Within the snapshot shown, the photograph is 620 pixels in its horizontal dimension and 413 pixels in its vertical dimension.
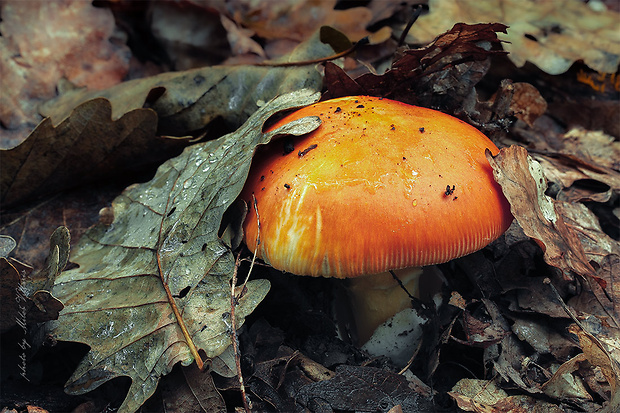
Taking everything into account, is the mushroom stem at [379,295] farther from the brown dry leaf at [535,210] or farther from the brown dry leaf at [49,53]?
the brown dry leaf at [49,53]

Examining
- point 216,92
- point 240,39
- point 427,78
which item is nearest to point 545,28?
point 427,78

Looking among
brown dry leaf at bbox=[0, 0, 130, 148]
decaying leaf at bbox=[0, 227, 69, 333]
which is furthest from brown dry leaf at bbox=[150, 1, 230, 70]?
decaying leaf at bbox=[0, 227, 69, 333]

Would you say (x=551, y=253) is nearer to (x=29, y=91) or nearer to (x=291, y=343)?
(x=291, y=343)

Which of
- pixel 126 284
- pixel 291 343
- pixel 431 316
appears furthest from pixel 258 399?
pixel 431 316

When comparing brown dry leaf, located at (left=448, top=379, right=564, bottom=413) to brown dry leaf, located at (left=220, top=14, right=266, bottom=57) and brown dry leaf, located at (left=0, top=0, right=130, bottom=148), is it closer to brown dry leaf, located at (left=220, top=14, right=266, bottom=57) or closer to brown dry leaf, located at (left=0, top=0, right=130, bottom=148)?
brown dry leaf, located at (left=220, top=14, right=266, bottom=57)

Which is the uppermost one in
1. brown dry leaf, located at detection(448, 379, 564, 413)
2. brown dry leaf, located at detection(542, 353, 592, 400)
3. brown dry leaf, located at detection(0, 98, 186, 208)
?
brown dry leaf, located at detection(0, 98, 186, 208)

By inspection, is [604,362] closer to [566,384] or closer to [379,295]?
[566,384]
